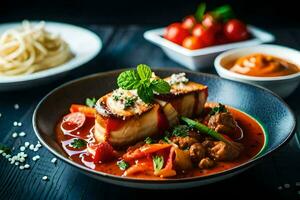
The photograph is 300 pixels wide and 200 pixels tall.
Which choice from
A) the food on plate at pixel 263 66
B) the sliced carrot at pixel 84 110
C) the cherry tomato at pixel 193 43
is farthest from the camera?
the cherry tomato at pixel 193 43

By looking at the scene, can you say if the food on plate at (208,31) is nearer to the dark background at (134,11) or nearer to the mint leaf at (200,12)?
the mint leaf at (200,12)

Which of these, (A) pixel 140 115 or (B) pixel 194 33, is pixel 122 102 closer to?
(A) pixel 140 115

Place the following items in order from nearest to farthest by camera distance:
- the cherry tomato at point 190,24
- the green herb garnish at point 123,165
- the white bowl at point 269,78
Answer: the green herb garnish at point 123,165 → the white bowl at point 269,78 → the cherry tomato at point 190,24

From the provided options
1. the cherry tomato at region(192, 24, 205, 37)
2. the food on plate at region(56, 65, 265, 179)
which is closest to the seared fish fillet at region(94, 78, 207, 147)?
the food on plate at region(56, 65, 265, 179)

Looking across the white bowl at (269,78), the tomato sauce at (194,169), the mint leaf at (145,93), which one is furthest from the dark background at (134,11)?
the mint leaf at (145,93)

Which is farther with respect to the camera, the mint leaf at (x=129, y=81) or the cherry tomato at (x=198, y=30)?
the cherry tomato at (x=198, y=30)

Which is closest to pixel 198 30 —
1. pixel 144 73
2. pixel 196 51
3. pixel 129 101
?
pixel 196 51

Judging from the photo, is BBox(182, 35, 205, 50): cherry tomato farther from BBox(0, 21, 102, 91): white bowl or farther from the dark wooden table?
the dark wooden table
